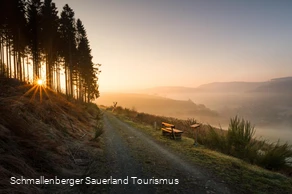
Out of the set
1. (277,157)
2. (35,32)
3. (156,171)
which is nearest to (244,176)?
(277,157)

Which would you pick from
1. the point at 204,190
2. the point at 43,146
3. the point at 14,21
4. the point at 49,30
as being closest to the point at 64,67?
the point at 49,30

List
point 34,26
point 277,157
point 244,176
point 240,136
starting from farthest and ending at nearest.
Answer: point 34,26, point 240,136, point 277,157, point 244,176

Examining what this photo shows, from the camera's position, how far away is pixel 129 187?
4.85 m

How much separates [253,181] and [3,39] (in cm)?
3739

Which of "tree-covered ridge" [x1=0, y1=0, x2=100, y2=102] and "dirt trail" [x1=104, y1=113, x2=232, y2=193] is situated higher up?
"tree-covered ridge" [x1=0, y1=0, x2=100, y2=102]

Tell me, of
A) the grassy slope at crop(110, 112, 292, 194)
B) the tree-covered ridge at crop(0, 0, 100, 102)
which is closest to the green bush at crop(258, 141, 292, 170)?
the grassy slope at crop(110, 112, 292, 194)

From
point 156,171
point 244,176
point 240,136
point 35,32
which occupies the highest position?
point 35,32

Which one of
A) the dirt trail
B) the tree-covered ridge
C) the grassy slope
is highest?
the tree-covered ridge

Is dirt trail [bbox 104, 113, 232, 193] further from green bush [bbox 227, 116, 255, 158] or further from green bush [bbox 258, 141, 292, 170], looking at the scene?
green bush [bbox 258, 141, 292, 170]

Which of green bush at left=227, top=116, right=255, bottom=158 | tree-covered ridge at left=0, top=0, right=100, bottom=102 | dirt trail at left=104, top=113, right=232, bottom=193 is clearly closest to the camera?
dirt trail at left=104, top=113, right=232, bottom=193

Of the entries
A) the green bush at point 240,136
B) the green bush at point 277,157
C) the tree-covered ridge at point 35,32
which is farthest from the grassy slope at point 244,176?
the tree-covered ridge at point 35,32

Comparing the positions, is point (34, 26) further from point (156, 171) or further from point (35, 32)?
point (156, 171)

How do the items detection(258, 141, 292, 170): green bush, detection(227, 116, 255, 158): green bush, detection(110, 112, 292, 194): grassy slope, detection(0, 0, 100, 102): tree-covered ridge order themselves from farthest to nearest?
1. detection(0, 0, 100, 102): tree-covered ridge
2. detection(227, 116, 255, 158): green bush
3. detection(258, 141, 292, 170): green bush
4. detection(110, 112, 292, 194): grassy slope

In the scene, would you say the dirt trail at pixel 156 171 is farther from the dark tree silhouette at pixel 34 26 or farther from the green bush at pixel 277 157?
the dark tree silhouette at pixel 34 26
